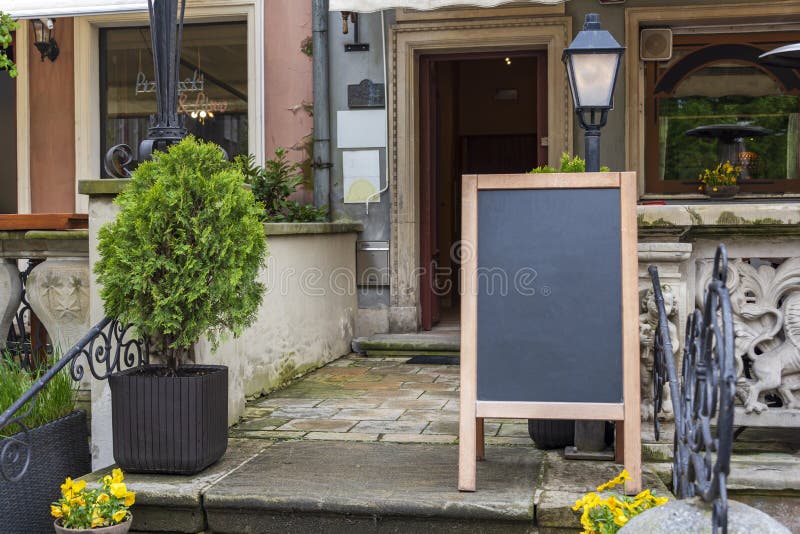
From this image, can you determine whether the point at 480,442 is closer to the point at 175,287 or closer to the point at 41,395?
the point at 175,287

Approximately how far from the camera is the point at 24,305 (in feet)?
17.2

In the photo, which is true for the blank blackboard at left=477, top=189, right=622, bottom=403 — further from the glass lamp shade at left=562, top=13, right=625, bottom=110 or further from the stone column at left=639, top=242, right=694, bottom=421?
the glass lamp shade at left=562, top=13, right=625, bottom=110

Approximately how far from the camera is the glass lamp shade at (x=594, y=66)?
393cm

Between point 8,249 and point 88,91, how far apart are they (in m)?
4.01

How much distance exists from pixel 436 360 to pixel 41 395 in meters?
3.52

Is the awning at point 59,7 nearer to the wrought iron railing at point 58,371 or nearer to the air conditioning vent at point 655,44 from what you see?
the wrought iron railing at point 58,371

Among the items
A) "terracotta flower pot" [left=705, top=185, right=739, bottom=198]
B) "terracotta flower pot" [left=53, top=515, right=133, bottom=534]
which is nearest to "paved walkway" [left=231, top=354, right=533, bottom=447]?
"terracotta flower pot" [left=53, top=515, right=133, bottom=534]

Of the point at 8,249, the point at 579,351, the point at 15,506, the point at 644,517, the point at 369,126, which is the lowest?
the point at 15,506

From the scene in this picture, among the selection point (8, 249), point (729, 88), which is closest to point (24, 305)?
point (8, 249)

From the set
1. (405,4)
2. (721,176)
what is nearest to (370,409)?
(405,4)

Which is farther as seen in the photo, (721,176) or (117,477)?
(721,176)

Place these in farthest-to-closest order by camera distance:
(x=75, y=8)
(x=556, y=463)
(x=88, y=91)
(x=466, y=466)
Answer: (x=88, y=91)
(x=75, y=8)
(x=556, y=463)
(x=466, y=466)

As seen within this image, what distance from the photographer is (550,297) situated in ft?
11.8

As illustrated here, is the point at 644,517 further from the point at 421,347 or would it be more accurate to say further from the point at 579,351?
the point at 421,347
